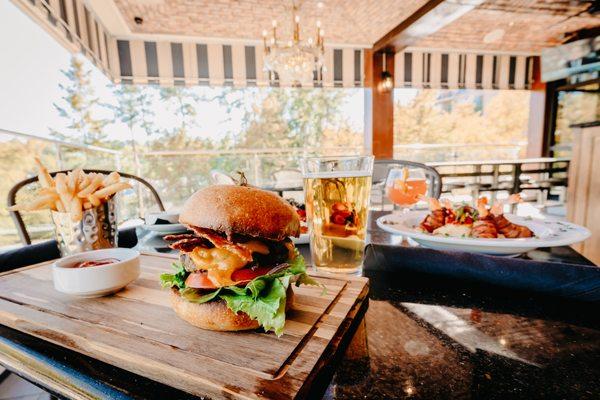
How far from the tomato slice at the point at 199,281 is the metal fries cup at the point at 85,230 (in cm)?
61

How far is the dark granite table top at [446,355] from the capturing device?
1.38 feet

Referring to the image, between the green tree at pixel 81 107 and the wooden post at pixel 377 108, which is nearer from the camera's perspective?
the wooden post at pixel 377 108

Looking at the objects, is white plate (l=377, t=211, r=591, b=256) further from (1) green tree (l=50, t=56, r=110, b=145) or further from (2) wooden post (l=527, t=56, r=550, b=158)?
(1) green tree (l=50, t=56, r=110, b=145)

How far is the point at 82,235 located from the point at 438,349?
1136 mm

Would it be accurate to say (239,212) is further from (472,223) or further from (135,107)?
(135,107)

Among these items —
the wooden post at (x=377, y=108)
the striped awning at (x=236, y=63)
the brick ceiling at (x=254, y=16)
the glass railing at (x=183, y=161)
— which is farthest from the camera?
the wooden post at (x=377, y=108)

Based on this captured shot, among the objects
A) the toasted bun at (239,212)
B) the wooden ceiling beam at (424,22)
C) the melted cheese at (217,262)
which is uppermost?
the wooden ceiling beam at (424,22)

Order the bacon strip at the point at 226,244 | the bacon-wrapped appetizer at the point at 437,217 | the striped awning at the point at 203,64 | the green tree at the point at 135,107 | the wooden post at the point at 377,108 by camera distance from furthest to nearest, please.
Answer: the green tree at the point at 135,107 → the wooden post at the point at 377,108 → the striped awning at the point at 203,64 → the bacon-wrapped appetizer at the point at 437,217 → the bacon strip at the point at 226,244

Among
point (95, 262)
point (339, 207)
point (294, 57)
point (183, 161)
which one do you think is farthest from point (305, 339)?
point (183, 161)

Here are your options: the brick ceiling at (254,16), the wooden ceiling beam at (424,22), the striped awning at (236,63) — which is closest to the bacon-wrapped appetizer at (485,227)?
the striped awning at (236,63)

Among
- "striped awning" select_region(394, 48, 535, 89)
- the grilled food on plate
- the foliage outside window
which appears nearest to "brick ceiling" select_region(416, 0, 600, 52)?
"striped awning" select_region(394, 48, 535, 89)

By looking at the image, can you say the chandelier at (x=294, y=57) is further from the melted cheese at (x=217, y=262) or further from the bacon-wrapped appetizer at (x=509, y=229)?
the melted cheese at (x=217, y=262)

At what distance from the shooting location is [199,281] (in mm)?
669

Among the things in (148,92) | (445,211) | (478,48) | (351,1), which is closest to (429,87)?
(478,48)
